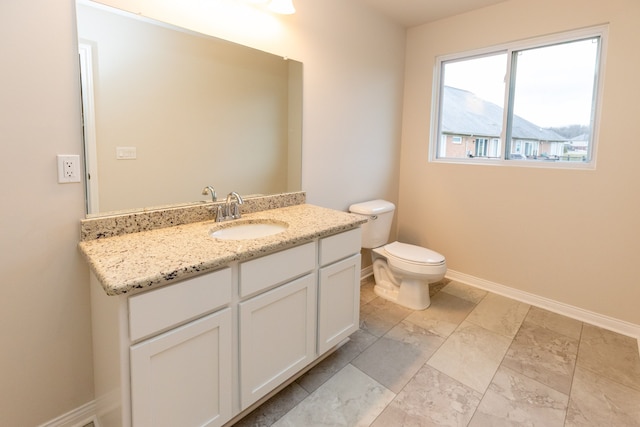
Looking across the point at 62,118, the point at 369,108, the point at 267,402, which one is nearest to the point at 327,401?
the point at 267,402

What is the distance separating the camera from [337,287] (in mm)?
1859

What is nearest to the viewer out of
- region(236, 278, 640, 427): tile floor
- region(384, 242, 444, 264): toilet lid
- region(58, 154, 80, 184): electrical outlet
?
region(58, 154, 80, 184): electrical outlet

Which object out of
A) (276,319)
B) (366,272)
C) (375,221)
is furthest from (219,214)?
(366,272)

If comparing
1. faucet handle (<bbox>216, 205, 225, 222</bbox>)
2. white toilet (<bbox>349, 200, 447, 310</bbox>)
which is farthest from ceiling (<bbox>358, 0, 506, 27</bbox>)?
faucet handle (<bbox>216, 205, 225, 222</bbox>)

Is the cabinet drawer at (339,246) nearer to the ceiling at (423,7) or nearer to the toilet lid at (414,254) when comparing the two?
the toilet lid at (414,254)

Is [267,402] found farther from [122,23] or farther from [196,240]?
[122,23]

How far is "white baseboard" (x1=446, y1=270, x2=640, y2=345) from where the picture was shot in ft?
7.54

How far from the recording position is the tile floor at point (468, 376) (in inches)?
62.2

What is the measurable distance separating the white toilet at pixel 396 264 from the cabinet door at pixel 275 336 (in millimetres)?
1058

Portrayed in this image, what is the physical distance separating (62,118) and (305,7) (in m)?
1.60

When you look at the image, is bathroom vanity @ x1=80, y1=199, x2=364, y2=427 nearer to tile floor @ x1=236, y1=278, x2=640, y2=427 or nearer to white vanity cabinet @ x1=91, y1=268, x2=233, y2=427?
white vanity cabinet @ x1=91, y1=268, x2=233, y2=427

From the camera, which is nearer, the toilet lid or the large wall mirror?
the large wall mirror

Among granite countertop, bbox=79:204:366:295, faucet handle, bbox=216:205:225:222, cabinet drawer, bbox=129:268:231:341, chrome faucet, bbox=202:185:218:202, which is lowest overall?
cabinet drawer, bbox=129:268:231:341

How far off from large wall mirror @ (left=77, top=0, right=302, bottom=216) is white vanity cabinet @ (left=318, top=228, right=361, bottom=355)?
2.07 feet
